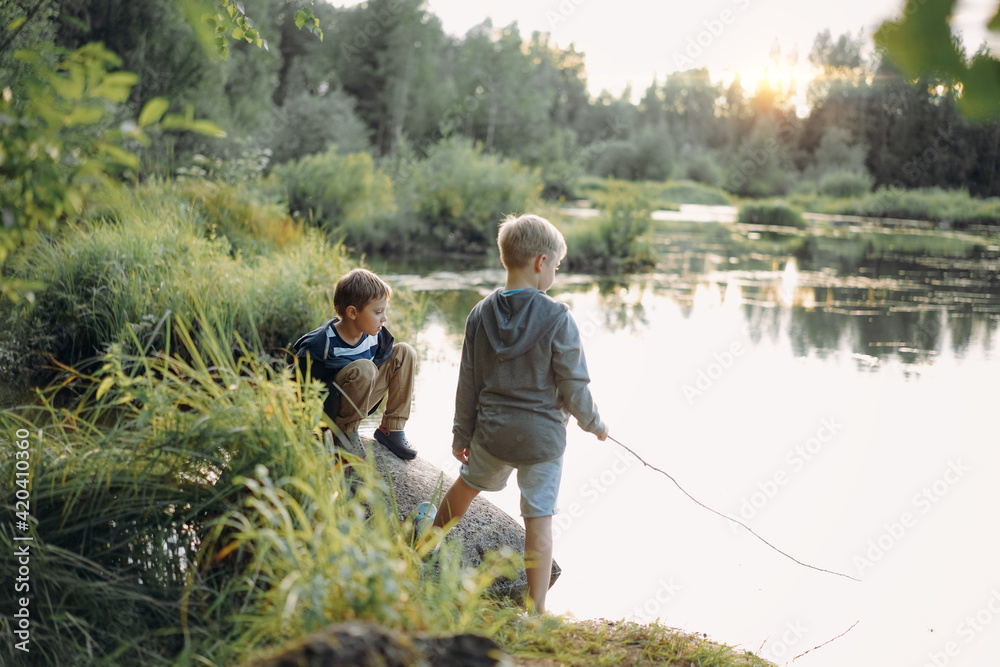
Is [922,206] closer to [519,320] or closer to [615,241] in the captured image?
[615,241]

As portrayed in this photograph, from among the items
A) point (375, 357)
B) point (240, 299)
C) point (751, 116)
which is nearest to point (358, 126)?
point (240, 299)

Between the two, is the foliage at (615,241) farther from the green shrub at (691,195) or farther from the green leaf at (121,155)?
the green shrub at (691,195)

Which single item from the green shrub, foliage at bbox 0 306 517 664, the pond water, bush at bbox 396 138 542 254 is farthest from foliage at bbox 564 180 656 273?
the green shrub

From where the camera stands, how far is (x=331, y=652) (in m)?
1.30

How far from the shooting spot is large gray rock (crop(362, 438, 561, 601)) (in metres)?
3.21

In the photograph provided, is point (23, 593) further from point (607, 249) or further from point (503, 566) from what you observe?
point (607, 249)

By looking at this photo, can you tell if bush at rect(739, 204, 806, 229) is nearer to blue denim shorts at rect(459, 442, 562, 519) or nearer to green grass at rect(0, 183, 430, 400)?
green grass at rect(0, 183, 430, 400)

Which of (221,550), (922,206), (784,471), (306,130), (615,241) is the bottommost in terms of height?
(784,471)

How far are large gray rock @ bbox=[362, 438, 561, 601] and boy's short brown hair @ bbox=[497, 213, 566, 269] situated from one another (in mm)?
919

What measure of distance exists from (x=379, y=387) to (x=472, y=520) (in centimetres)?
73

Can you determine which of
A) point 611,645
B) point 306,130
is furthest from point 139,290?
point 306,130

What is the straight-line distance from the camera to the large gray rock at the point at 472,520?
10.5ft

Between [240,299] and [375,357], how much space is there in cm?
223

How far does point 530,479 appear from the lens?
2766mm
